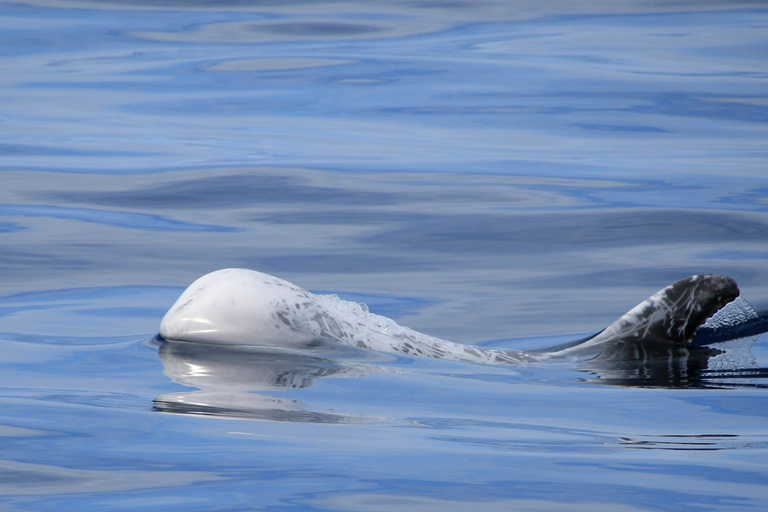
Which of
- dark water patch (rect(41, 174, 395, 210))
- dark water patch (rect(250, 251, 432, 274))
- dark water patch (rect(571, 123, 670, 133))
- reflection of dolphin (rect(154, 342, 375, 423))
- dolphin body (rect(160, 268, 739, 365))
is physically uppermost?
dark water patch (rect(571, 123, 670, 133))

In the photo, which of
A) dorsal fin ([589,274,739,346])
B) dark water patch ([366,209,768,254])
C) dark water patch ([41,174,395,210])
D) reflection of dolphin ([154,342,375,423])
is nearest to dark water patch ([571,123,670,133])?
dark water patch ([366,209,768,254])

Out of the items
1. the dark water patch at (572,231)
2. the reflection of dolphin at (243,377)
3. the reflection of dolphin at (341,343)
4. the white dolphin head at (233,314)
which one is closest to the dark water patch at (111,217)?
the dark water patch at (572,231)

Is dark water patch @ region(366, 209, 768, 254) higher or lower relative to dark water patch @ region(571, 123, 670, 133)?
lower

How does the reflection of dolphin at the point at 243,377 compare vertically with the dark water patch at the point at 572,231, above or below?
below

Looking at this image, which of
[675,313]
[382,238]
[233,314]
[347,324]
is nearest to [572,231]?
[382,238]

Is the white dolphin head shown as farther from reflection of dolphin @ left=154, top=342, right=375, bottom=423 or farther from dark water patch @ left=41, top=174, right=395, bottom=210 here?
dark water patch @ left=41, top=174, right=395, bottom=210

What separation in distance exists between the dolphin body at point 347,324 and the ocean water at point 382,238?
0.17 metres

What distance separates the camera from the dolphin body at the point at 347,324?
16.1ft

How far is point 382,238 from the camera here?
785 cm

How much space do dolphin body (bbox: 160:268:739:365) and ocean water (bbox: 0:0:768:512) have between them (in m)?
0.17

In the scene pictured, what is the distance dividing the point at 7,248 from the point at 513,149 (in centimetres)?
519

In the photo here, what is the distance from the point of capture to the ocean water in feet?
10.6

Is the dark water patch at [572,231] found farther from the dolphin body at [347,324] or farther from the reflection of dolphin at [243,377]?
the reflection of dolphin at [243,377]

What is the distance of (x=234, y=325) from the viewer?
16.0 ft
